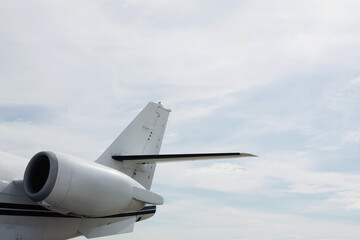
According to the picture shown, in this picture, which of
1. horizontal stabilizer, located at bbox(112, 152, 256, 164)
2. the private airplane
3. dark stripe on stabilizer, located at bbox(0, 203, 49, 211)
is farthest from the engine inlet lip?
horizontal stabilizer, located at bbox(112, 152, 256, 164)

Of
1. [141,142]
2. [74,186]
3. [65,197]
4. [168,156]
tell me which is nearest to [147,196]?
[168,156]

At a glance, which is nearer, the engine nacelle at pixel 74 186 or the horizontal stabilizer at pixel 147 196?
the engine nacelle at pixel 74 186

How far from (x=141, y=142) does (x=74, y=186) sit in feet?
13.0

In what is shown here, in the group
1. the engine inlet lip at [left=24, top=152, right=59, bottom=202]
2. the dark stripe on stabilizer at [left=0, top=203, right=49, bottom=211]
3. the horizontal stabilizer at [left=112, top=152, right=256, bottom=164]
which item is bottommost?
the dark stripe on stabilizer at [left=0, top=203, right=49, bottom=211]

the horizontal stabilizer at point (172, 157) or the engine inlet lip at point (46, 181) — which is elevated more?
the horizontal stabilizer at point (172, 157)

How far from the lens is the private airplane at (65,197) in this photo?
9062mm

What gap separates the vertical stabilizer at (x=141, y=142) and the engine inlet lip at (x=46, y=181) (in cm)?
244

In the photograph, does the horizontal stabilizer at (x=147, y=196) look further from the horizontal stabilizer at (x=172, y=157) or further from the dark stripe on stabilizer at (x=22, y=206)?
the dark stripe on stabilizer at (x=22, y=206)

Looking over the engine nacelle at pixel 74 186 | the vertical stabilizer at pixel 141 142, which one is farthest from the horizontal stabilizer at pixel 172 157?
the engine nacelle at pixel 74 186

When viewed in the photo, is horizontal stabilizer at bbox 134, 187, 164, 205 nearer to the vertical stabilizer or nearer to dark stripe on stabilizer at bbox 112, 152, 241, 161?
dark stripe on stabilizer at bbox 112, 152, 241, 161

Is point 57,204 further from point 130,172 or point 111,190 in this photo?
point 130,172

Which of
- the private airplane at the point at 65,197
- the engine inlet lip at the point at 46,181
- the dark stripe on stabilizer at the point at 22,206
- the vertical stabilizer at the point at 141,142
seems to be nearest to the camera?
the engine inlet lip at the point at 46,181

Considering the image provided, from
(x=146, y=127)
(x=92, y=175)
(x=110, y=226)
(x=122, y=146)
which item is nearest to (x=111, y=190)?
(x=92, y=175)

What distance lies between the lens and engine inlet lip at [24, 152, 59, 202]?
8.91m
